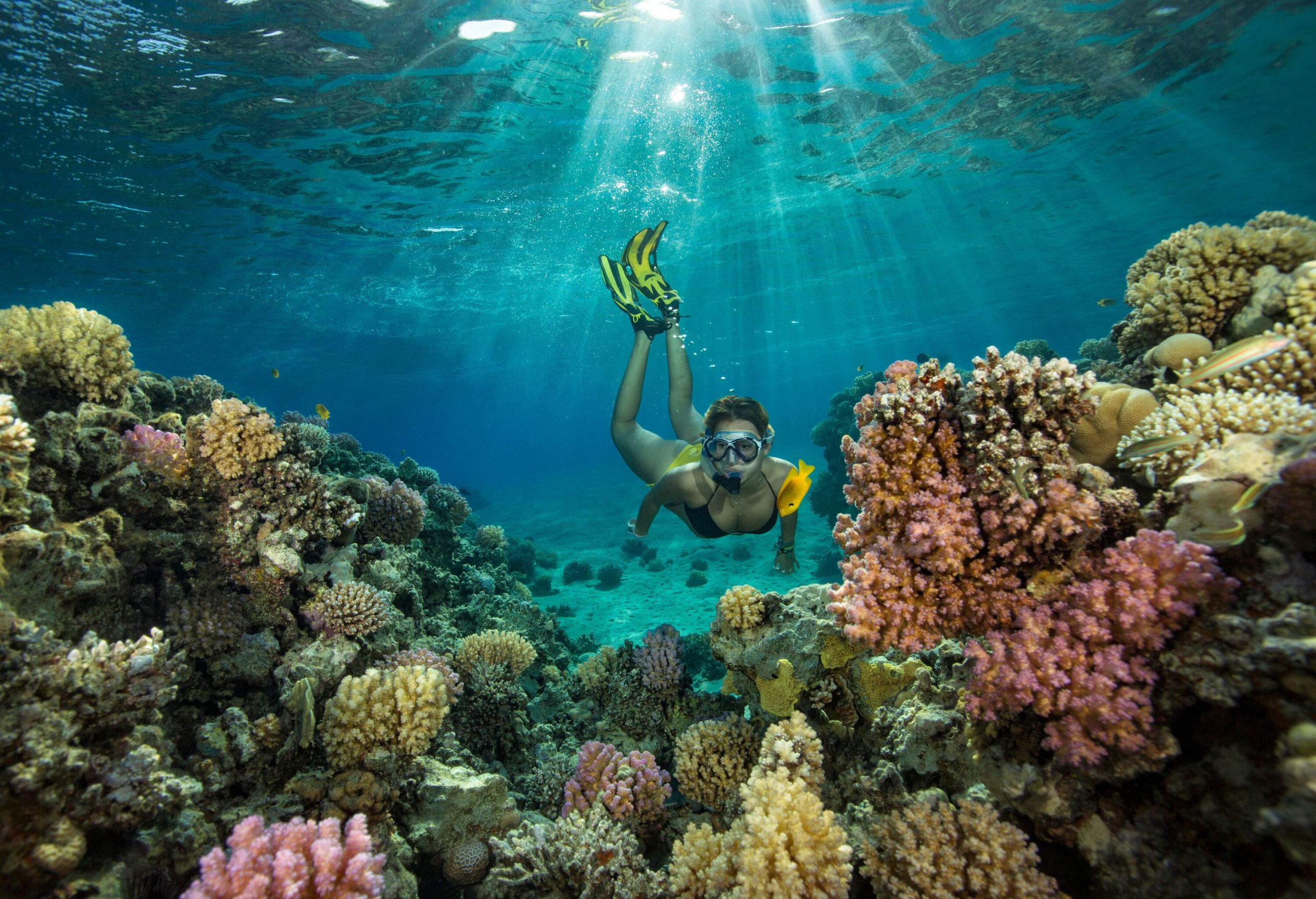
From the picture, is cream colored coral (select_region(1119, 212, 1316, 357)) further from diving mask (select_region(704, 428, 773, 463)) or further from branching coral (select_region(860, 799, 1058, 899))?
branching coral (select_region(860, 799, 1058, 899))

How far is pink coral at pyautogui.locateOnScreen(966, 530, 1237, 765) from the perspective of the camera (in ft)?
7.11

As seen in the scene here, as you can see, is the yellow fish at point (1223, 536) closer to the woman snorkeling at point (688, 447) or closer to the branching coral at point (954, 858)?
the branching coral at point (954, 858)

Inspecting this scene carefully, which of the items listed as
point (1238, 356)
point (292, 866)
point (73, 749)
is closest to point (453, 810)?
point (292, 866)

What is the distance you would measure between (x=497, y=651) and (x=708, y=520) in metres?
3.08

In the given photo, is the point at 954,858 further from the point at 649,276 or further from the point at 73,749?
the point at 649,276

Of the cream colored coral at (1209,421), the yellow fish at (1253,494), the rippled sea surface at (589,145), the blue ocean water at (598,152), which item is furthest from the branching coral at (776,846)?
the rippled sea surface at (589,145)

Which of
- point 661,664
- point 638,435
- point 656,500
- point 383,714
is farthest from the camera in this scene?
point 638,435

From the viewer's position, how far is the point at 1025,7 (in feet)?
39.6

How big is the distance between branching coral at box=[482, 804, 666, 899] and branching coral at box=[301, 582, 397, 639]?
232 cm

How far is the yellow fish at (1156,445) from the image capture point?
239cm

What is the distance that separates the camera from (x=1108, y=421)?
2.97 meters

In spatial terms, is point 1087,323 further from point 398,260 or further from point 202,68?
point 202,68

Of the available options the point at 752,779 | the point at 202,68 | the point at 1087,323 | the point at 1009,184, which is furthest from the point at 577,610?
the point at 1087,323

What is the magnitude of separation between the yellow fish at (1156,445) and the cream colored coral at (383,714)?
481 centimetres
